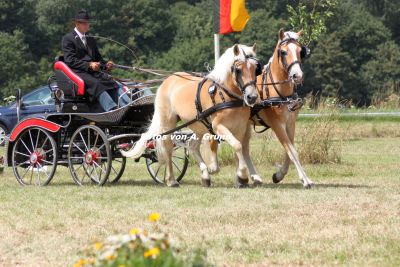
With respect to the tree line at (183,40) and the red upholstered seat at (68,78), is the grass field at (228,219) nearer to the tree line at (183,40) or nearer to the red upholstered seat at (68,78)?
the red upholstered seat at (68,78)

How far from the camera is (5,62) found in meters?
62.9

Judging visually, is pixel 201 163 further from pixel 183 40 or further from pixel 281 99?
pixel 183 40

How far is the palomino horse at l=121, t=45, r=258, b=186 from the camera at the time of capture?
12.0 metres

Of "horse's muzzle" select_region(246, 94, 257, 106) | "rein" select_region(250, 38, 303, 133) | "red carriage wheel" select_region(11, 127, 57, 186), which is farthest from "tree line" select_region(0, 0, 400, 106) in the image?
"horse's muzzle" select_region(246, 94, 257, 106)

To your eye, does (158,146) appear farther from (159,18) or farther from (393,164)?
(159,18)

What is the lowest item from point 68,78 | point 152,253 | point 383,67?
point 383,67

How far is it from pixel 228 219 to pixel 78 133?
4165mm

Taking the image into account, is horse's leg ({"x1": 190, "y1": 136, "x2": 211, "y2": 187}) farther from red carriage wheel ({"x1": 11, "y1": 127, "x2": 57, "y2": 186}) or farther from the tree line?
the tree line

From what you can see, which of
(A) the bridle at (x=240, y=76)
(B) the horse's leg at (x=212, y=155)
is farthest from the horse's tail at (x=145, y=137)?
(A) the bridle at (x=240, y=76)

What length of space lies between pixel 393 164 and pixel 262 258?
30.1 ft

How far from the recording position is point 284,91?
12391mm

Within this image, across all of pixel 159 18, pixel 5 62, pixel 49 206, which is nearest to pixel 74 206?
pixel 49 206

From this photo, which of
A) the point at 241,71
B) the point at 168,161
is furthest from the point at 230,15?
the point at 241,71

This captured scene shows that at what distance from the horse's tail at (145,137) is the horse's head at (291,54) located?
1.79 m
